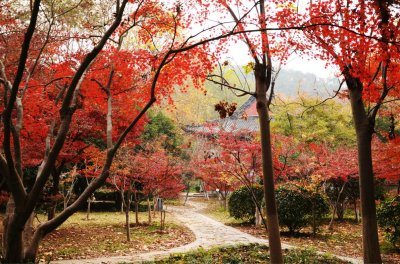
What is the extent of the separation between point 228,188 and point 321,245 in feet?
37.9

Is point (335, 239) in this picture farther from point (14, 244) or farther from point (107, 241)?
point (14, 244)

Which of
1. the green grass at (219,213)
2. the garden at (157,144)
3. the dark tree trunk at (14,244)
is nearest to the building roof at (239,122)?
the green grass at (219,213)

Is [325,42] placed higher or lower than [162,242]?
higher

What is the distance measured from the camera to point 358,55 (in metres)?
6.84

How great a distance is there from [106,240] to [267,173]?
22.3ft

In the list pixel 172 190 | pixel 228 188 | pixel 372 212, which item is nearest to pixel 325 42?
pixel 372 212

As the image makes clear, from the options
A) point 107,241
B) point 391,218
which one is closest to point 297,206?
point 391,218

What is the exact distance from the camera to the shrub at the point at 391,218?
31.8 ft

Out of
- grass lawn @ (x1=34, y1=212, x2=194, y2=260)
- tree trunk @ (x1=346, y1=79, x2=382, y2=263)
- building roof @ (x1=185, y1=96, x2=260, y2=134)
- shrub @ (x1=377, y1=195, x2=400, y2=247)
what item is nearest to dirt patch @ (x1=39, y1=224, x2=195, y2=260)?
grass lawn @ (x1=34, y1=212, x2=194, y2=260)

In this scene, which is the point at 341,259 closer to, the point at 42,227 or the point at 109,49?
the point at 42,227

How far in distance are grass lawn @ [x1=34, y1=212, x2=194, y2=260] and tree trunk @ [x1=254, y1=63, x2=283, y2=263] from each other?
14.3 feet

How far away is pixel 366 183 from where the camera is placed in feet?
21.9

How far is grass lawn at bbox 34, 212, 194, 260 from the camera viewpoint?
903 cm

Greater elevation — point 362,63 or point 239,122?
point 239,122
